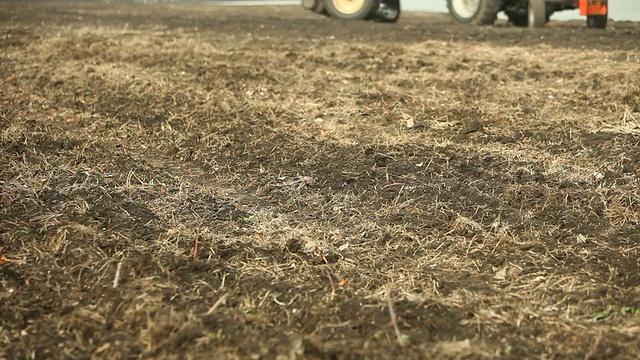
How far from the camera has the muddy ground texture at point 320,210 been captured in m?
2.73

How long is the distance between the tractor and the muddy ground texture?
11.0 ft

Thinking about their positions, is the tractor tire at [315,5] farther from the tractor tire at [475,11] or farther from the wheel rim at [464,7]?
the wheel rim at [464,7]

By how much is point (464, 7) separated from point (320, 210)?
883cm

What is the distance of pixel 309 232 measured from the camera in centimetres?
361

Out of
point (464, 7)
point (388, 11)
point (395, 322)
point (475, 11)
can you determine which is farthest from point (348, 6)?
point (395, 322)

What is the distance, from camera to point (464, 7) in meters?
11.8

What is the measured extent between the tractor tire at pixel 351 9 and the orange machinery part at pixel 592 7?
3.55 m

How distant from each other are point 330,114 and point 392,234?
7.16 ft

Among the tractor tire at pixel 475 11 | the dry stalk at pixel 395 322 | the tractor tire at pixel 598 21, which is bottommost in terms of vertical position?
the dry stalk at pixel 395 322

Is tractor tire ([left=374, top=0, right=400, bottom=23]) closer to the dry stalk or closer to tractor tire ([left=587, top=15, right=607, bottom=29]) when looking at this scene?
tractor tire ([left=587, top=15, right=607, bottom=29])

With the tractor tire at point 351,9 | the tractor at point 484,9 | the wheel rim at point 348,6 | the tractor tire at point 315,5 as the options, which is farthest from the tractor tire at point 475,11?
the tractor tire at point 315,5

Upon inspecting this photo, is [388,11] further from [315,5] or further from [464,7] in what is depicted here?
[464,7]

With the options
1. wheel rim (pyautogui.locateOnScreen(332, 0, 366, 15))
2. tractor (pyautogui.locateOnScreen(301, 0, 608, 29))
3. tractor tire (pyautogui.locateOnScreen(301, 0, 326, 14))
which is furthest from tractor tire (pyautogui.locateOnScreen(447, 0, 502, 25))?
tractor tire (pyautogui.locateOnScreen(301, 0, 326, 14))

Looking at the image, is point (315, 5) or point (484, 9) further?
point (315, 5)
